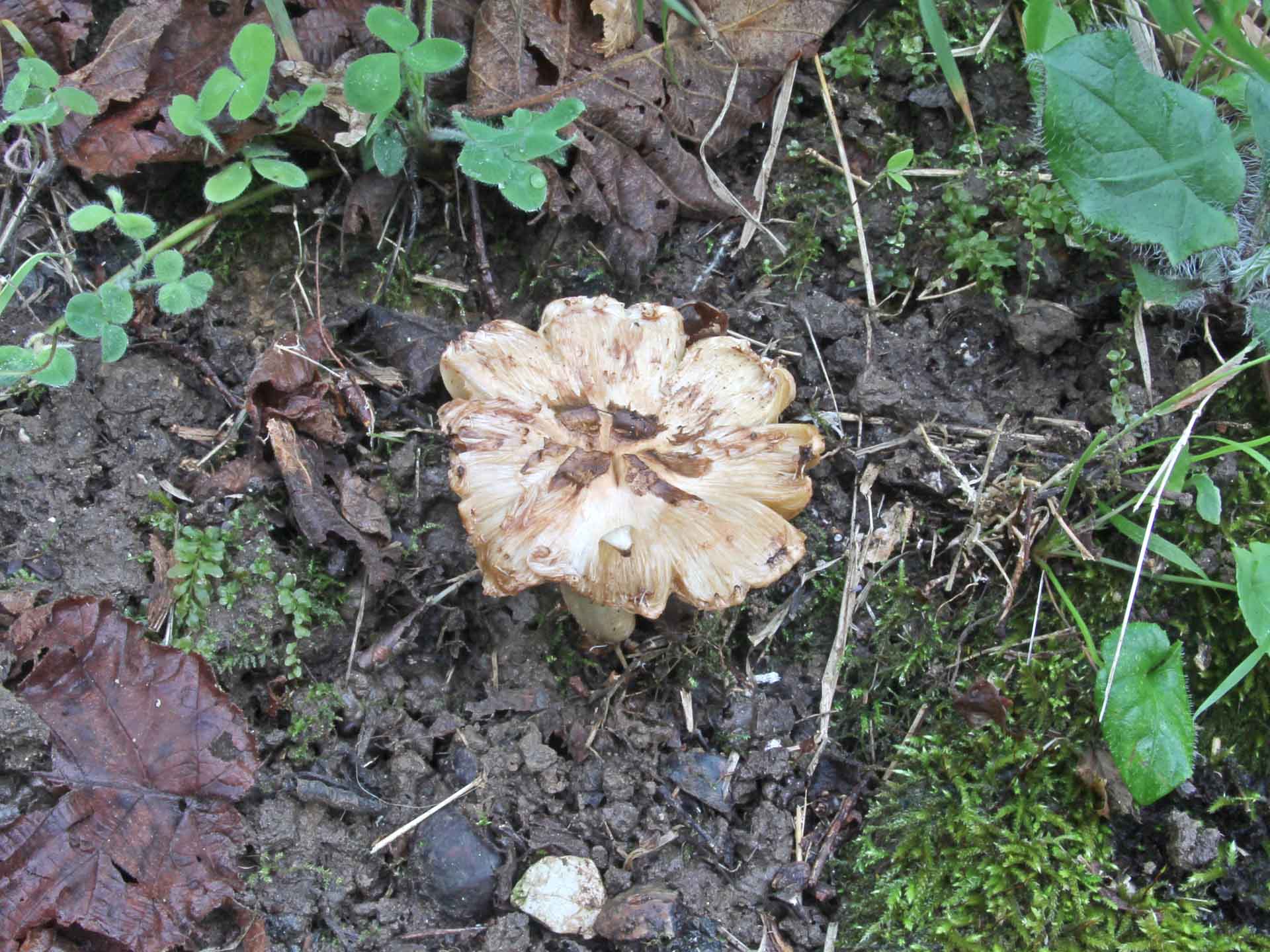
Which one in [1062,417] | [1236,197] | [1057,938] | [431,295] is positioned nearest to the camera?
[1057,938]

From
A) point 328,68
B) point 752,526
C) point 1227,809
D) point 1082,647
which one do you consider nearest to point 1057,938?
point 1227,809

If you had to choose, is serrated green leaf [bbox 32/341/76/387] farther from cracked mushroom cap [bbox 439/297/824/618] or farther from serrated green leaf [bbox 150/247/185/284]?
cracked mushroom cap [bbox 439/297/824/618]

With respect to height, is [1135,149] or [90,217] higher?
[1135,149]

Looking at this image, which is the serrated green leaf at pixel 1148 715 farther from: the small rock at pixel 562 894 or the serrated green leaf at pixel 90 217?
the serrated green leaf at pixel 90 217

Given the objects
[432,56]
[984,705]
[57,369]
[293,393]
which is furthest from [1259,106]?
[57,369]

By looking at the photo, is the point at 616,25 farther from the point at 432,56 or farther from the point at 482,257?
the point at 482,257

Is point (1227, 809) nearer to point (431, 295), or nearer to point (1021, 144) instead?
point (1021, 144)

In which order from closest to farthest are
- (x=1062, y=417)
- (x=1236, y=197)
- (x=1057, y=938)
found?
1. (x=1057, y=938)
2. (x=1236, y=197)
3. (x=1062, y=417)

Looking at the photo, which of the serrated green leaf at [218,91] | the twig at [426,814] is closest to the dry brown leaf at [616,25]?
the serrated green leaf at [218,91]
